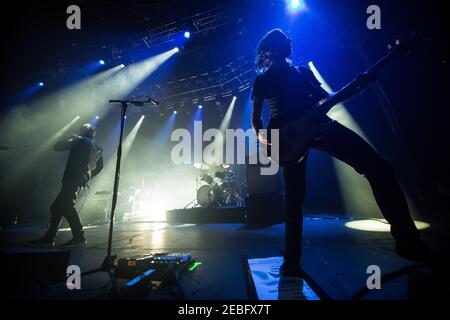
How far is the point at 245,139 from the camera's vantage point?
11.0 metres

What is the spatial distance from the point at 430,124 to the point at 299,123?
15.5 feet

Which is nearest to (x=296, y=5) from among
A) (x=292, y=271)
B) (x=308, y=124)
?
(x=308, y=124)

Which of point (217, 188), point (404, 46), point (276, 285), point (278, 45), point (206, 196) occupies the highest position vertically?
point (278, 45)

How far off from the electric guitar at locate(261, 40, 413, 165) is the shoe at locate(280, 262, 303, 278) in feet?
2.90

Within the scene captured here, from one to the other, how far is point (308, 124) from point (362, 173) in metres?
0.59

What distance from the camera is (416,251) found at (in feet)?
4.99

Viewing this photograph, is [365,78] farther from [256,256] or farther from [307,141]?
[256,256]

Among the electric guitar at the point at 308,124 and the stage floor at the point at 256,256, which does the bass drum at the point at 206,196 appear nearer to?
the stage floor at the point at 256,256

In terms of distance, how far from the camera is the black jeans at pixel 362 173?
5.31 feet

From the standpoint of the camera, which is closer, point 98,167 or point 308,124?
point 308,124

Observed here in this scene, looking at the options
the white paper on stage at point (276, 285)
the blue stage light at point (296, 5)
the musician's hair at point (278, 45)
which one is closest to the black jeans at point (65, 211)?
the white paper on stage at point (276, 285)

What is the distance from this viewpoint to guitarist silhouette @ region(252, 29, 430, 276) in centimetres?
163

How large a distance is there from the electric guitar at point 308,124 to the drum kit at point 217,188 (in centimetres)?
639

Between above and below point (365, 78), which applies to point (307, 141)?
below
